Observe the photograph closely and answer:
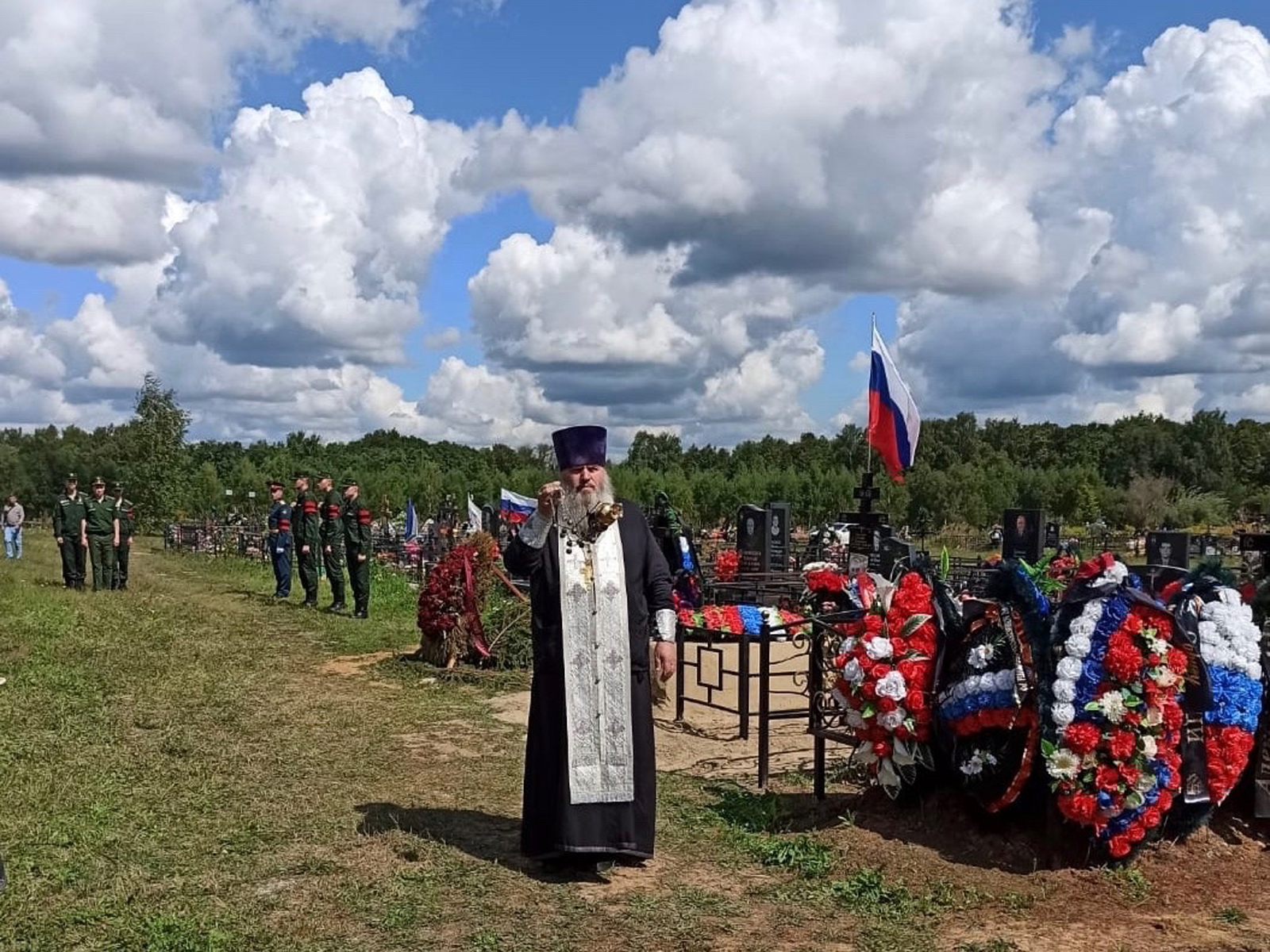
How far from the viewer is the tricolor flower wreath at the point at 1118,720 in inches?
195

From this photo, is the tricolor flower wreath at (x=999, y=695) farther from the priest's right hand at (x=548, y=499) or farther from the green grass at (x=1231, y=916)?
the priest's right hand at (x=548, y=499)

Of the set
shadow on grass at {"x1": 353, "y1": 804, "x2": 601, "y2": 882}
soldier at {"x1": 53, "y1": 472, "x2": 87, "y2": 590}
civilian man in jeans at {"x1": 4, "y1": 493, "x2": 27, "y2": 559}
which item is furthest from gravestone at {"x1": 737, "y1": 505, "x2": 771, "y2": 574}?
civilian man in jeans at {"x1": 4, "y1": 493, "x2": 27, "y2": 559}

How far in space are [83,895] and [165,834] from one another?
946 mm

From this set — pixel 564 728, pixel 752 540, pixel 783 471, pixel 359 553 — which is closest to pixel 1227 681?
pixel 564 728

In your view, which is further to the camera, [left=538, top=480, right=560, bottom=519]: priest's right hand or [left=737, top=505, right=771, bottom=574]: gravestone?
[left=737, top=505, right=771, bottom=574]: gravestone

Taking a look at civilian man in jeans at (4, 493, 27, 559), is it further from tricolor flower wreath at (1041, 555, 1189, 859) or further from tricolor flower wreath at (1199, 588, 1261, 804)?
tricolor flower wreath at (1199, 588, 1261, 804)

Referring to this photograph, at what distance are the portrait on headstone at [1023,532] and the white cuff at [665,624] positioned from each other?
13.5 m

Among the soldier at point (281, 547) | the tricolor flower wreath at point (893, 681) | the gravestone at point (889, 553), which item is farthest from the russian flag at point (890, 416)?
the soldier at point (281, 547)

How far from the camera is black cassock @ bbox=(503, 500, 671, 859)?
5.27 meters

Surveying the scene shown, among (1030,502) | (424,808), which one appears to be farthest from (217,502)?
(424,808)

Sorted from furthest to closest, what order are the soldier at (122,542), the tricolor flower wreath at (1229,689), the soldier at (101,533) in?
the soldier at (122,542) → the soldier at (101,533) → the tricolor flower wreath at (1229,689)

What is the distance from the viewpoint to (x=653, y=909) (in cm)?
486

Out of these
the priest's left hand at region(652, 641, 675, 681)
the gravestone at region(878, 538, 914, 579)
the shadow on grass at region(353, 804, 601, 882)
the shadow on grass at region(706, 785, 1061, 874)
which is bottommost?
the shadow on grass at region(353, 804, 601, 882)

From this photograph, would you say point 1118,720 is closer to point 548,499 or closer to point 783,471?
point 548,499
